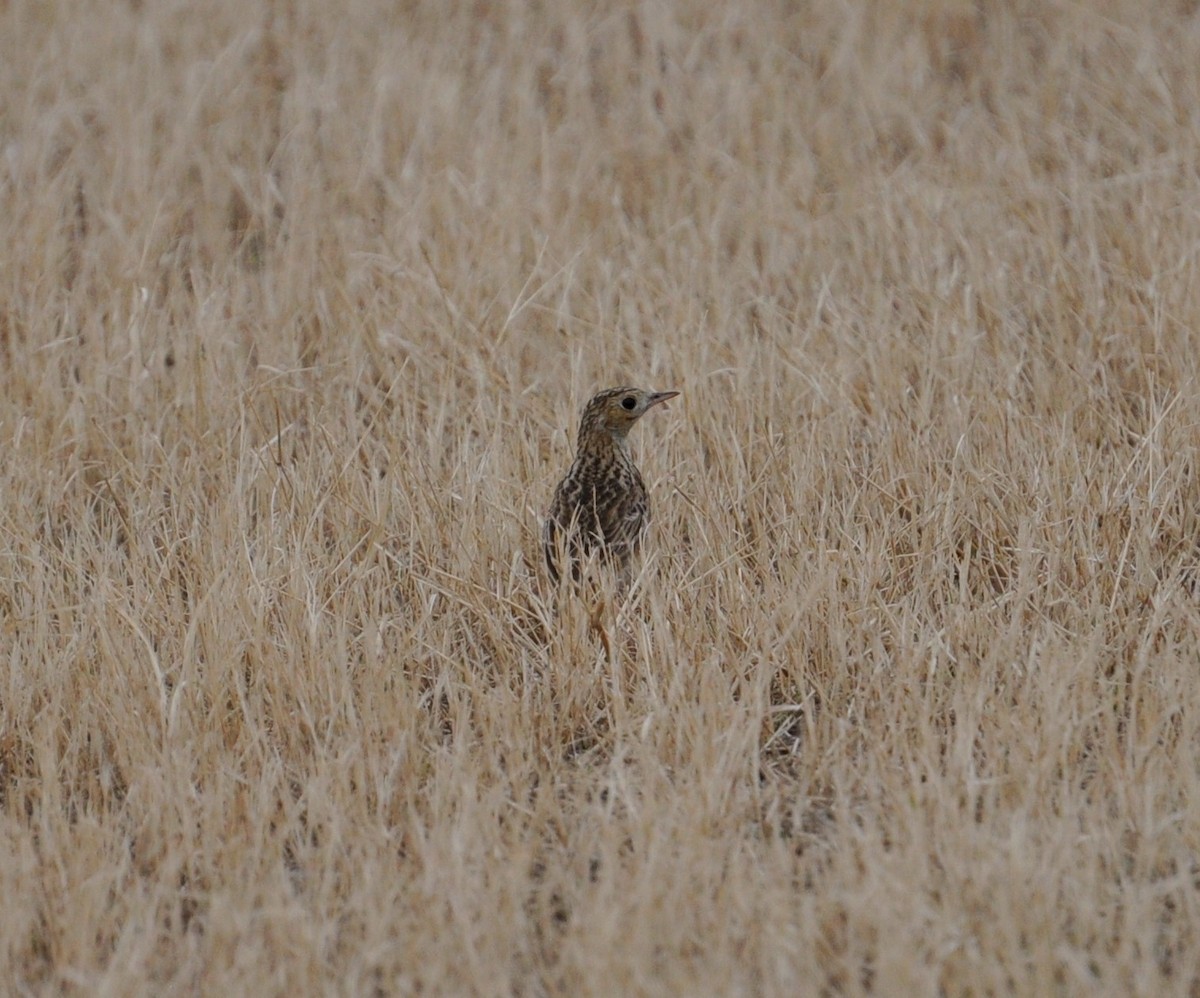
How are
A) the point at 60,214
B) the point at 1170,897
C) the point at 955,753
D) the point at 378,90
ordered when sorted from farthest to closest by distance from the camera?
the point at 378,90, the point at 60,214, the point at 955,753, the point at 1170,897

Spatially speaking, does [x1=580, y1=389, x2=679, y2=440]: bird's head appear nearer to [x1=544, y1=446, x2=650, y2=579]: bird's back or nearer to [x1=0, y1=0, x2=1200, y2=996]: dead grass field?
[x1=544, y1=446, x2=650, y2=579]: bird's back

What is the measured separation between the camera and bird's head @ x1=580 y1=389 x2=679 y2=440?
511 cm

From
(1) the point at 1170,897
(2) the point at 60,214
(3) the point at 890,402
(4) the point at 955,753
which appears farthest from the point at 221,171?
(1) the point at 1170,897

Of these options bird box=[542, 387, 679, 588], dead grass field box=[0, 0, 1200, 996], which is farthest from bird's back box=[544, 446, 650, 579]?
dead grass field box=[0, 0, 1200, 996]

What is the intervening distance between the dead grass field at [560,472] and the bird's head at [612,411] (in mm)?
369

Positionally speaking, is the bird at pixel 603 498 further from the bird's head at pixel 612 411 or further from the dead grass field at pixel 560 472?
the dead grass field at pixel 560 472

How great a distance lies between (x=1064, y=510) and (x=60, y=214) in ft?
13.4

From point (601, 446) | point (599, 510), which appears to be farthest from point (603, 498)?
point (601, 446)

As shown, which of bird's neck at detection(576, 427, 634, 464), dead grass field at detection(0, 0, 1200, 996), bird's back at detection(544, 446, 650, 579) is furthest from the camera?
bird's neck at detection(576, 427, 634, 464)

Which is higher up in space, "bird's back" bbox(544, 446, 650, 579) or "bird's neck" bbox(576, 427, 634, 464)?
"bird's neck" bbox(576, 427, 634, 464)

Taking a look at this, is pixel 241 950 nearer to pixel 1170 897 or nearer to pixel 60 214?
pixel 1170 897

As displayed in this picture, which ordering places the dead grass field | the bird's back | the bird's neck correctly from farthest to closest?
the bird's neck → the bird's back → the dead grass field

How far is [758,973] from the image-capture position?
3.56m

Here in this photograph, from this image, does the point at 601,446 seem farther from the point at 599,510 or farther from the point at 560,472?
the point at 560,472
